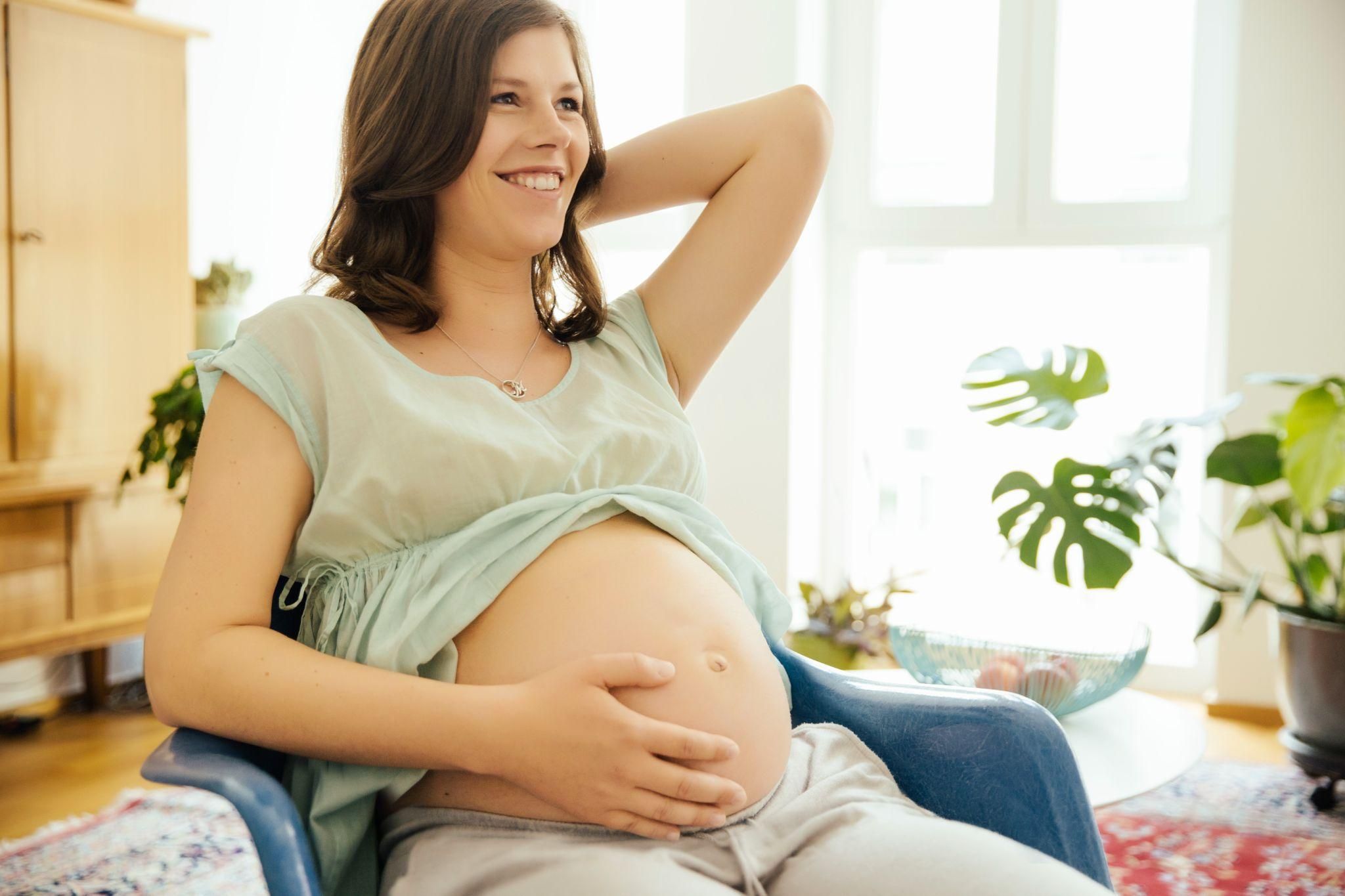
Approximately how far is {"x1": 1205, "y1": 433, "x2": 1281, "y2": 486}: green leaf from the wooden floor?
2.47ft

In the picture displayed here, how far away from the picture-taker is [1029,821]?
39.5 inches

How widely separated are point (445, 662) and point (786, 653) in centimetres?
40

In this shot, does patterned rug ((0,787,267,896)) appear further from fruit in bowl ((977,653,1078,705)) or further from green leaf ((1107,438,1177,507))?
green leaf ((1107,438,1177,507))

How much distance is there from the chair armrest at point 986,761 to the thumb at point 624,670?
0.28 meters

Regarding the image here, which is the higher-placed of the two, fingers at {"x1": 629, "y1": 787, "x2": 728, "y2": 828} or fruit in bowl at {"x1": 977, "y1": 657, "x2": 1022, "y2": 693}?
fingers at {"x1": 629, "y1": 787, "x2": 728, "y2": 828}

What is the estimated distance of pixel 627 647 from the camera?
989 millimetres

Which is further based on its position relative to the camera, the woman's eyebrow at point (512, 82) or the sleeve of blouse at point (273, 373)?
the woman's eyebrow at point (512, 82)

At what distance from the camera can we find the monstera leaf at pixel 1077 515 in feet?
6.23

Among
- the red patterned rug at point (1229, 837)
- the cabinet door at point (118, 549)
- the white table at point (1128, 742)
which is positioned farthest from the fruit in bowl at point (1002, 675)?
the cabinet door at point (118, 549)

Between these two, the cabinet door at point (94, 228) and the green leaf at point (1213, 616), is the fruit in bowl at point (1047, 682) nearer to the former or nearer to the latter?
the green leaf at point (1213, 616)

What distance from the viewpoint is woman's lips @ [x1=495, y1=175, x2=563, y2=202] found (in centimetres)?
114

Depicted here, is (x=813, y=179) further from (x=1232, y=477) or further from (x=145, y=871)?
(x=1232, y=477)

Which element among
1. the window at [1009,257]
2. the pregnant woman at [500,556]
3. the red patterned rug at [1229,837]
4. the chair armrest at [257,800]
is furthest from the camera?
the window at [1009,257]

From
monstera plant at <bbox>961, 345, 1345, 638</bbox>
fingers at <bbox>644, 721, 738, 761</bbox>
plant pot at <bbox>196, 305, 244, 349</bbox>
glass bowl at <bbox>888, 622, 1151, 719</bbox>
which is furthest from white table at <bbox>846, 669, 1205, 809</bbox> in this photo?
plant pot at <bbox>196, 305, 244, 349</bbox>
